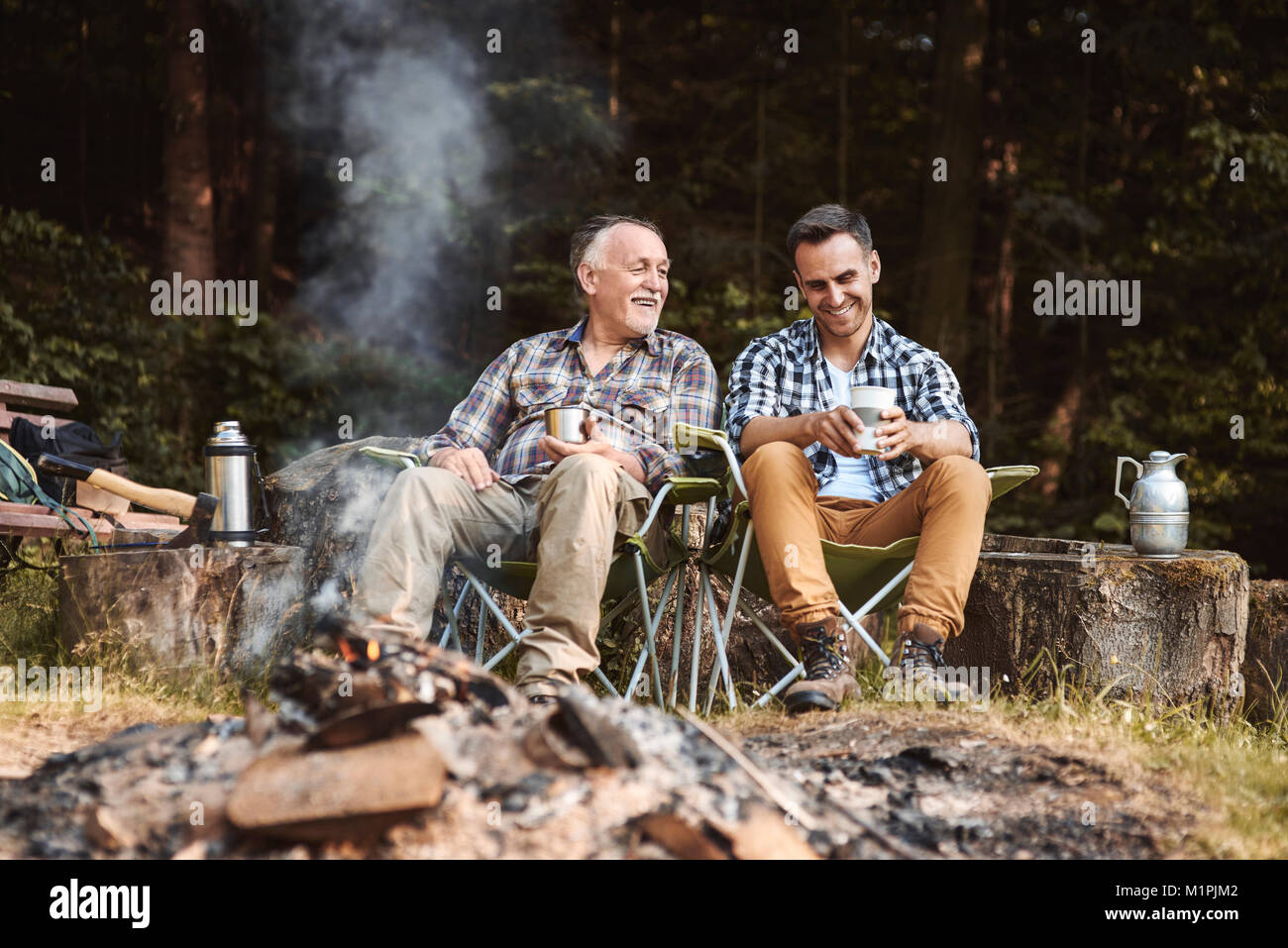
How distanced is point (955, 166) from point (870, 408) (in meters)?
5.06

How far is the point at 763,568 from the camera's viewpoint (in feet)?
9.56

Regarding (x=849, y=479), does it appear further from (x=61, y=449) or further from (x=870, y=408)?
(x=61, y=449)

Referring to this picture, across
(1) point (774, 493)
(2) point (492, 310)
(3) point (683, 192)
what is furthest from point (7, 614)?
(3) point (683, 192)

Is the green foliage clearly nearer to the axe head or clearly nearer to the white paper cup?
the axe head

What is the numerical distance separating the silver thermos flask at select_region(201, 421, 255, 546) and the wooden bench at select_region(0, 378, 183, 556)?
0.62m

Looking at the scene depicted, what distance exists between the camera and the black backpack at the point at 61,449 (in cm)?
407

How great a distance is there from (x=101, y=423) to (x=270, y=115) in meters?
2.89

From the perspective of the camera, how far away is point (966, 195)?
717 cm

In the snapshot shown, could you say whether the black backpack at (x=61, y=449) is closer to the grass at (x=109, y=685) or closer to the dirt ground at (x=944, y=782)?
the grass at (x=109, y=685)

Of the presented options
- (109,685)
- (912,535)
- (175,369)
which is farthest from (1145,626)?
(175,369)

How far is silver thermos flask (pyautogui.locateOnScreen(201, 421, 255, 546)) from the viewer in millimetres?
3184

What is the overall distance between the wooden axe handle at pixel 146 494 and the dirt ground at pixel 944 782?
0.91 metres

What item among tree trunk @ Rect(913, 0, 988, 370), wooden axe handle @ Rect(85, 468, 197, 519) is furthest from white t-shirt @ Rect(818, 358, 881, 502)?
tree trunk @ Rect(913, 0, 988, 370)
